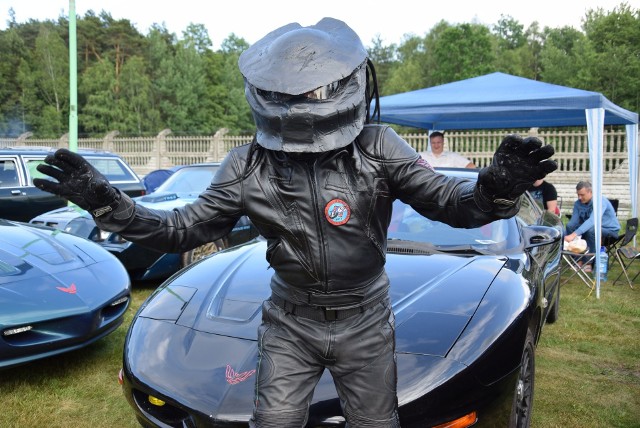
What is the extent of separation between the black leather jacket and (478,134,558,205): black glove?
11 cm

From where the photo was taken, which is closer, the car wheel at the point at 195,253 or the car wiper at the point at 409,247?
the car wiper at the point at 409,247

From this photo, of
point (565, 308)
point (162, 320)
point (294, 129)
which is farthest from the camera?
point (565, 308)

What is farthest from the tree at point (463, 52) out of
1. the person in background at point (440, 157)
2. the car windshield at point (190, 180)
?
the car windshield at point (190, 180)

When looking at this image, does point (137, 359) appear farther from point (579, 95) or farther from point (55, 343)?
point (579, 95)

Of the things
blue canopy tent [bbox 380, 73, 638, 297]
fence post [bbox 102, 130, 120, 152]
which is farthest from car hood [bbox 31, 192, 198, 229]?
fence post [bbox 102, 130, 120, 152]

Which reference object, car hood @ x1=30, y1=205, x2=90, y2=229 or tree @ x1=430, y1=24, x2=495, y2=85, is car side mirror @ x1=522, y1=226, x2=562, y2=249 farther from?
tree @ x1=430, y1=24, x2=495, y2=85

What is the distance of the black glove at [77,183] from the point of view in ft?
4.80

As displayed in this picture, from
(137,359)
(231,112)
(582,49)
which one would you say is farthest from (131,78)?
(137,359)

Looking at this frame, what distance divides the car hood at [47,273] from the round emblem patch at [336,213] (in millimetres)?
2361

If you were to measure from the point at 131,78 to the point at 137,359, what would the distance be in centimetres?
4497

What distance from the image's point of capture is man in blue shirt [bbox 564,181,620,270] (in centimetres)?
659

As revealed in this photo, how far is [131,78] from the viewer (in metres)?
43.6

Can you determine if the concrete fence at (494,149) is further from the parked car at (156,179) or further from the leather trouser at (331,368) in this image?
the leather trouser at (331,368)

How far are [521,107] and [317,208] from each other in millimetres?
6781
